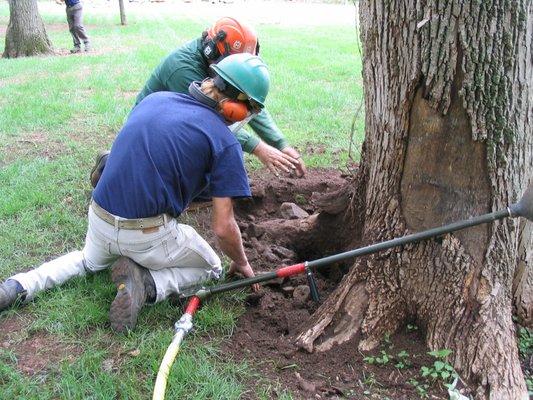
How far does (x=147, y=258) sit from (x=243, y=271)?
55 cm

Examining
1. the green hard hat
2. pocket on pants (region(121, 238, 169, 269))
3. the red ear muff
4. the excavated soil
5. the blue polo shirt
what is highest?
the green hard hat

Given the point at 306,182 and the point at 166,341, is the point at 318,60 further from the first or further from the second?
the point at 166,341

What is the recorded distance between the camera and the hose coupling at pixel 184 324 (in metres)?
2.83

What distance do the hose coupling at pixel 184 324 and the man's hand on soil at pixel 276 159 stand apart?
4.02 feet

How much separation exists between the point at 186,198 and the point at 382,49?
4.27 feet

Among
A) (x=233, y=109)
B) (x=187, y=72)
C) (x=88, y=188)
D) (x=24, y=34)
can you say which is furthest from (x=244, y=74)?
(x=24, y=34)

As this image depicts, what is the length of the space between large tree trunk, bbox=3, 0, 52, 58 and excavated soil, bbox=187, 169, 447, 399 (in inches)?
382

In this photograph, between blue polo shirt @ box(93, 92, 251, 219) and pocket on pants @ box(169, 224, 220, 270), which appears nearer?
blue polo shirt @ box(93, 92, 251, 219)

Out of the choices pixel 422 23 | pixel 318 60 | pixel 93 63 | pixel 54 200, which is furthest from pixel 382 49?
pixel 93 63

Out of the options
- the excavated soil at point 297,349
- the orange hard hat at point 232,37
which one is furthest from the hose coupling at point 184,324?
the orange hard hat at point 232,37

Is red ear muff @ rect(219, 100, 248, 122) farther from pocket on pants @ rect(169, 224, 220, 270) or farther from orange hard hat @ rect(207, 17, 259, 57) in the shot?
orange hard hat @ rect(207, 17, 259, 57)

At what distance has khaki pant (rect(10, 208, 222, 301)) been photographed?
10.2ft

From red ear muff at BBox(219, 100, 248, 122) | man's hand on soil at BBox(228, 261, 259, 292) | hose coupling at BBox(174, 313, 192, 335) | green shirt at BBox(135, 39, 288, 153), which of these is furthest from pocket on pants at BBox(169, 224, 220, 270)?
green shirt at BBox(135, 39, 288, 153)

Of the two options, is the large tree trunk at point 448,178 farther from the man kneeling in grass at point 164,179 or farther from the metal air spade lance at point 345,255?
the man kneeling in grass at point 164,179
